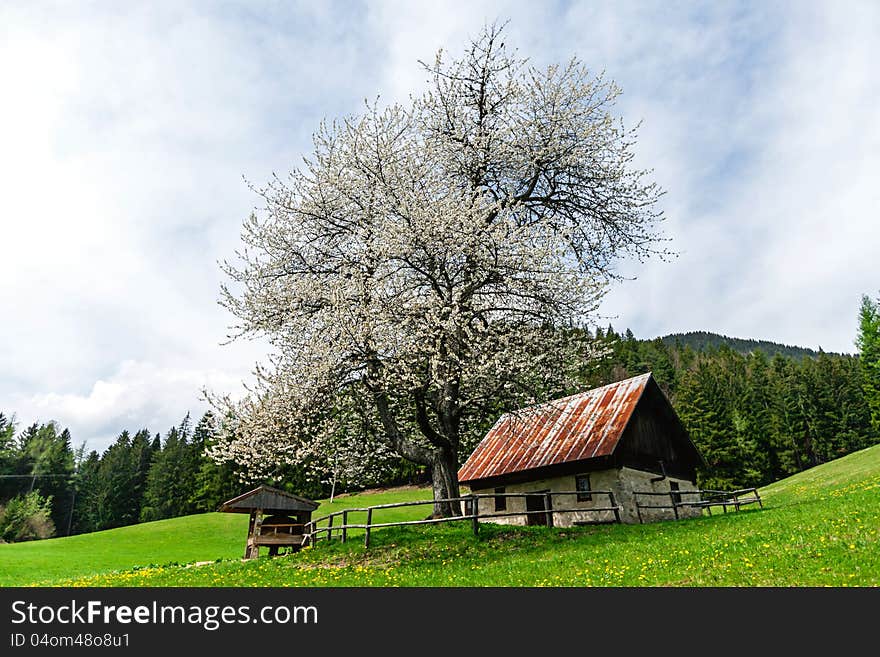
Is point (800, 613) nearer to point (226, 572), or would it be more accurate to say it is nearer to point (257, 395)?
point (226, 572)

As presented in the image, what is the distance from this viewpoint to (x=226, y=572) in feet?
49.0

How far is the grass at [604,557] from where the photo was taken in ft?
31.7

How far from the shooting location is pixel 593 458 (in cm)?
2166

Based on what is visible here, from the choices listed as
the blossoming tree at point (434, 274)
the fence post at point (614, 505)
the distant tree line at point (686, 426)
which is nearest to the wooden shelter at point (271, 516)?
the blossoming tree at point (434, 274)

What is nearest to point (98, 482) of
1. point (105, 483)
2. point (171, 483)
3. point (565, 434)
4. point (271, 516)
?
point (105, 483)

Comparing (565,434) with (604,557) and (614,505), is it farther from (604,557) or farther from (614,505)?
(604,557)

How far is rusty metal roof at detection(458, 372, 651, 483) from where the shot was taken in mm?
22906

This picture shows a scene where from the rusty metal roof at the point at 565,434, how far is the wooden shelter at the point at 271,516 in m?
9.05

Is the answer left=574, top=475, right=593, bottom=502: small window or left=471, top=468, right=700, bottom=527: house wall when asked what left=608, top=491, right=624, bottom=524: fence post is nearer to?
left=471, top=468, right=700, bottom=527: house wall

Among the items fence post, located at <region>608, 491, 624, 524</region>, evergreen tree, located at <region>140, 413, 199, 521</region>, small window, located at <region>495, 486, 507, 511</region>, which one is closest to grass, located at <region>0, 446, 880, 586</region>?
fence post, located at <region>608, 491, 624, 524</region>

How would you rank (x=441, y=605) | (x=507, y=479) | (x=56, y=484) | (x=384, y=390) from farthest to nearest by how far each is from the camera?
1. (x=56, y=484)
2. (x=507, y=479)
3. (x=384, y=390)
4. (x=441, y=605)

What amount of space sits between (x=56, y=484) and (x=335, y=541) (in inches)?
3355

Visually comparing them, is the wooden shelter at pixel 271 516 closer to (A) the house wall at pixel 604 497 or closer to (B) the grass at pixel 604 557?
(B) the grass at pixel 604 557

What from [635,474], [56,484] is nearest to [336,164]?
[635,474]
